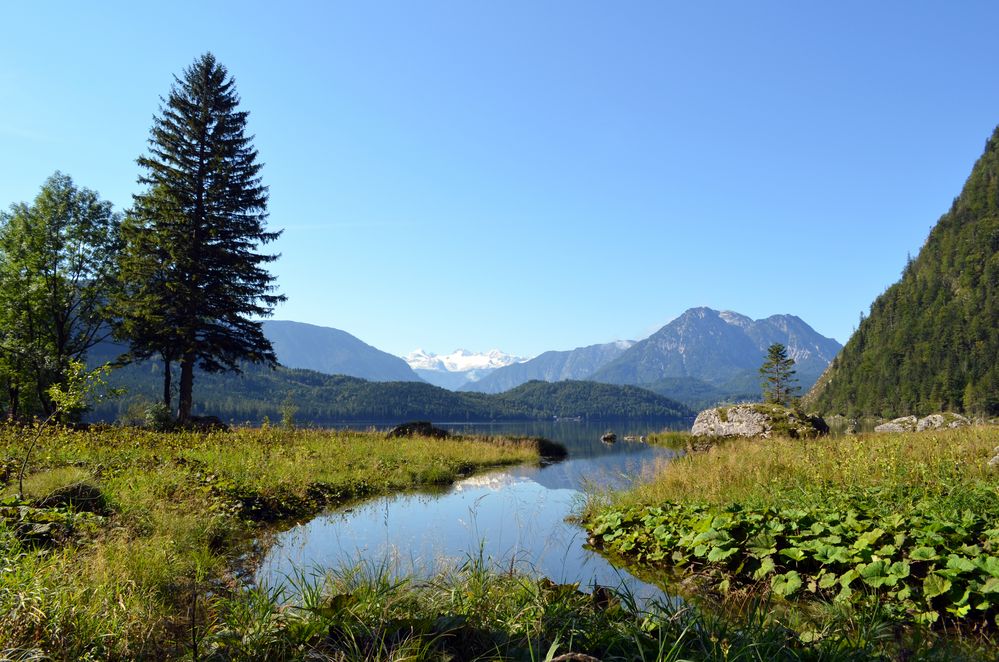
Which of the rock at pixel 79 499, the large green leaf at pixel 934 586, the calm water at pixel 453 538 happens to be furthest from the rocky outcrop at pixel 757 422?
the rock at pixel 79 499

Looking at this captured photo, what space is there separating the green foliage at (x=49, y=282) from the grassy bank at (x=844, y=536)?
3144cm

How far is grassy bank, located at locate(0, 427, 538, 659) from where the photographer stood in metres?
3.74

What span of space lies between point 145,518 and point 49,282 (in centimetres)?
2981

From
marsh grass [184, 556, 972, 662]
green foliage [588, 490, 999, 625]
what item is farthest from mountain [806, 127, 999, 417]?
marsh grass [184, 556, 972, 662]

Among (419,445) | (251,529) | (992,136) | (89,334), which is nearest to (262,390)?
(89,334)

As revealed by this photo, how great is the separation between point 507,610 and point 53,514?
20.4ft

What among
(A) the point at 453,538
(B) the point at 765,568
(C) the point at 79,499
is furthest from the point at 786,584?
(C) the point at 79,499

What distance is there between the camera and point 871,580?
17.7 ft

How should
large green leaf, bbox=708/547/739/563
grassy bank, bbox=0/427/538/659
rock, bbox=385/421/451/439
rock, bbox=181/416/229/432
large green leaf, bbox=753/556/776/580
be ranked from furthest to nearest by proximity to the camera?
rock, bbox=385/421/451/439, rock, bbox=181/416/229/432, large green leaf, bbox=708/547/739/563, large green leaf, bbox=753/556/776/580, grassy bank, bbox=0/427/538/659

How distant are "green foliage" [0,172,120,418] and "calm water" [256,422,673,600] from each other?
2543 cm

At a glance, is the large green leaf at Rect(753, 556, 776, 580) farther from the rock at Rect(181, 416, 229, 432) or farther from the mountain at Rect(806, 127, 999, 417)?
the mountain at Rect(806, 127, 999, 417)

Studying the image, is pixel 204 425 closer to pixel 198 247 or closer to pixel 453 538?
pixel 198 247

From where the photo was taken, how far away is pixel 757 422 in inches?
1195

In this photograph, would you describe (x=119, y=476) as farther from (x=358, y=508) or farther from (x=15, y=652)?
(x=15, y=652)
